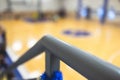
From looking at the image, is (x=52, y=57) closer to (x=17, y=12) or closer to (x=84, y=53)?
(x=84, y=53)

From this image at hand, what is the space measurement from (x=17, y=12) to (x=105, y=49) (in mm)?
5919

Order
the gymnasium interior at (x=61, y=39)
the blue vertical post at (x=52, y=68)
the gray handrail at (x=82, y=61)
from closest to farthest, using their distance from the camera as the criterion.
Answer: the gray handrail at (x=82, y=61)
the gymnasium interior at (x=61, y=39)
the blue vertical post at (x=52, y=68)

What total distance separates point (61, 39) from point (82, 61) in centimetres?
20

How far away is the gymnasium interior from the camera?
21.7 inches

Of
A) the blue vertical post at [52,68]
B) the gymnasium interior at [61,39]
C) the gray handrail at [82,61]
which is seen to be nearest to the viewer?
the gray handrail at [82,61]

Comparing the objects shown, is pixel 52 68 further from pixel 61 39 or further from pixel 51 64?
pixel 61 39

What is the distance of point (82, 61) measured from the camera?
52 centimetres

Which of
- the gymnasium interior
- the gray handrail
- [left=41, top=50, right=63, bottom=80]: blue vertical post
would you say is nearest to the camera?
the gray handrail

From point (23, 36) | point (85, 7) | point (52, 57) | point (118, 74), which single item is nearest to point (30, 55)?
point (52, 57)

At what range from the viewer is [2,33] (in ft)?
14.0

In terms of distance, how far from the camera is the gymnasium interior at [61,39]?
551 millimetres

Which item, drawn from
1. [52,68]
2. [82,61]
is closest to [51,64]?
[52,68]

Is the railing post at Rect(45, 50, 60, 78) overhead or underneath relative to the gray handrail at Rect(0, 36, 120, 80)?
underneath

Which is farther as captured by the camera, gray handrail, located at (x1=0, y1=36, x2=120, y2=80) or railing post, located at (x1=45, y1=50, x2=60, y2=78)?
railing post, located at (x1=45, y1=50, x2=60, y2=78)
